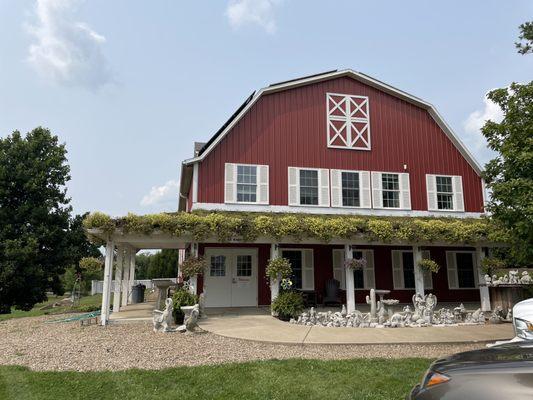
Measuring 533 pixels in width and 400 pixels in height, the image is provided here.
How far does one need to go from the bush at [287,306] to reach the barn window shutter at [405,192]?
20.1 ft

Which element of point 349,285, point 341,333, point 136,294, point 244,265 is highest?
point 244,265

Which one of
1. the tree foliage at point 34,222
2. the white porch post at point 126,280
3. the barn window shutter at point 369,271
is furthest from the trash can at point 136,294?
the barn window shutter at point 369,271

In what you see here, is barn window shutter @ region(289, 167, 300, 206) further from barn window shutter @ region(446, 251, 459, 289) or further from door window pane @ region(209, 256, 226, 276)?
barn window shutter @ region(446, 251, 459, 289)

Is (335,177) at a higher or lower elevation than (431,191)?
higher

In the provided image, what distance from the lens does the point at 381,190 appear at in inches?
610

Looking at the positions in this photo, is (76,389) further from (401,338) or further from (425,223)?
(425,223)

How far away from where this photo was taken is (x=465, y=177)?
16.4 meters

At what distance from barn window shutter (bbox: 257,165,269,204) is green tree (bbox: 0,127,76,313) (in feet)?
35.3

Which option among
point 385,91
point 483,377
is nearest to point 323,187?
point 385,91

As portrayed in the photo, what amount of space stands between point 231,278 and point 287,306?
354 cm

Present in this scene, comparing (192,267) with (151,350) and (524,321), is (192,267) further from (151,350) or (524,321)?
(524,321)

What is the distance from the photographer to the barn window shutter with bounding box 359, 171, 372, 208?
50.1 ft

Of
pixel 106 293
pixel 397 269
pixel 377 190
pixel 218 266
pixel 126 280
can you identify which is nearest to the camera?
pixel 106 293

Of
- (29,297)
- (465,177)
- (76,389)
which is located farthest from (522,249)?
(29,297)
